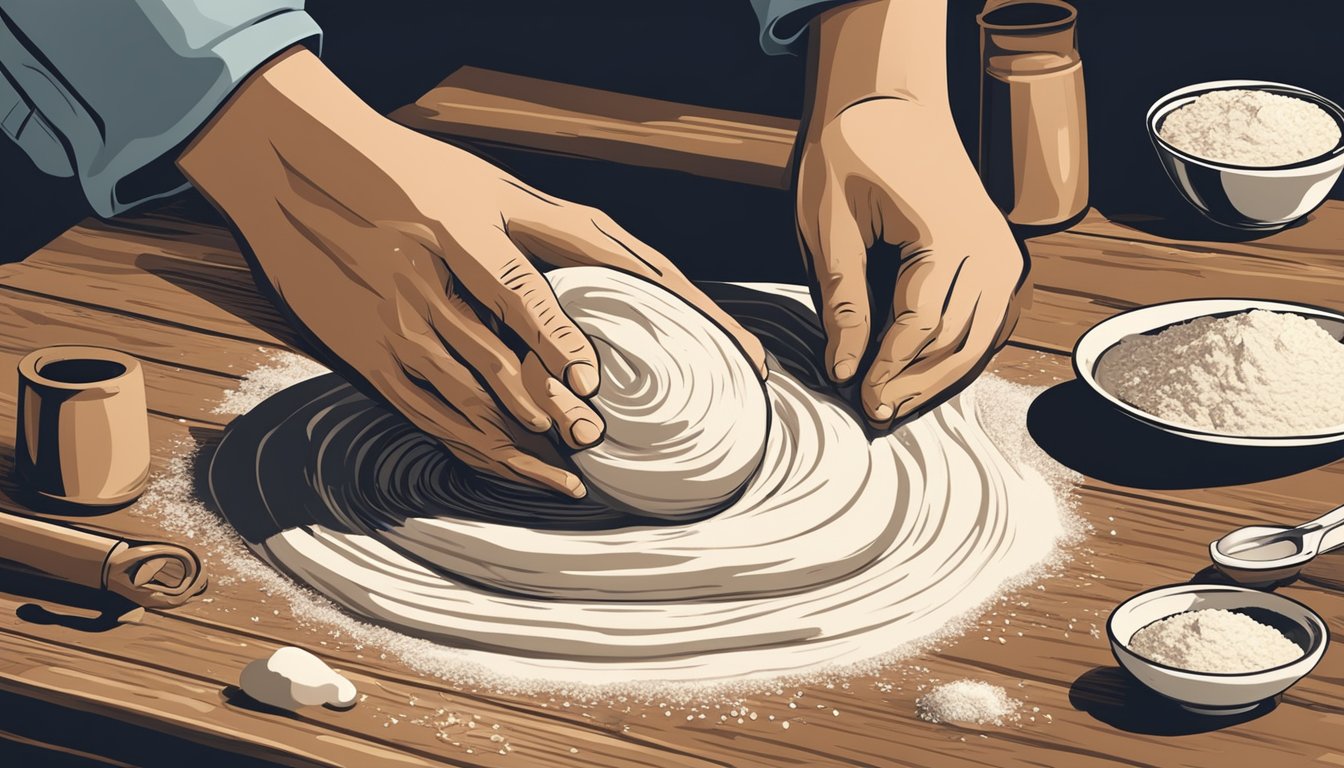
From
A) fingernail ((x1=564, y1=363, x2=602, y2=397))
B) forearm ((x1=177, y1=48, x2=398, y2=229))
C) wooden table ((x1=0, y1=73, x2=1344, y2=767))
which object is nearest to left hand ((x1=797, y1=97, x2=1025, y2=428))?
wooden table ((x1=0, y1=73, x2=1344, y2=767))

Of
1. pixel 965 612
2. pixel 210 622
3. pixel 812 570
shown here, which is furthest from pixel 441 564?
pixel 965 612

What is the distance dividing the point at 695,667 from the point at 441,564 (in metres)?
0.22

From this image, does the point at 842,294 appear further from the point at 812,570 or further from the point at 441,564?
the point at 441,564

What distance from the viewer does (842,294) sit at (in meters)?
1.51

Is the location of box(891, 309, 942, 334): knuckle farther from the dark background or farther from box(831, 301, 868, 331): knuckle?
the dark background

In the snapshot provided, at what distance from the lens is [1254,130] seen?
1.78 metres

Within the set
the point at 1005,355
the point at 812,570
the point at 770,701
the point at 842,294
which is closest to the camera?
the point at 770,701

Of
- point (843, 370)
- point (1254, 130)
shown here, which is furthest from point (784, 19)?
point (1254, 130)

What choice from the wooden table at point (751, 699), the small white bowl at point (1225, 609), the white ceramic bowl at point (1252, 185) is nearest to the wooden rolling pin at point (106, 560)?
the wooden table at point (751, 699)

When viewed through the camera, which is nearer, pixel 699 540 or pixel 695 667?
pixel 695 667

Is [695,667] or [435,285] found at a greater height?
[435,285]

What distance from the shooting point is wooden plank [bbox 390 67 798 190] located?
1.89 m

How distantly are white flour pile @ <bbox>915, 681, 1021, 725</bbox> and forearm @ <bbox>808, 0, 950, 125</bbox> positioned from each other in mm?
604

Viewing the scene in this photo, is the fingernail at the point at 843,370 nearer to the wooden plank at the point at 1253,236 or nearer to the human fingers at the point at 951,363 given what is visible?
the human fingers at the point at 951,363
